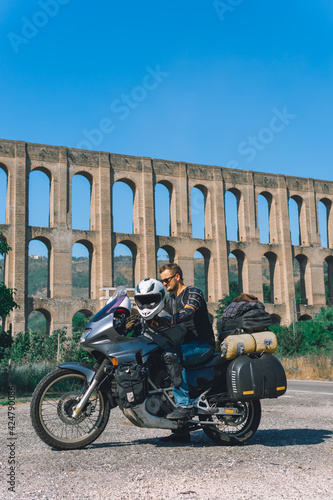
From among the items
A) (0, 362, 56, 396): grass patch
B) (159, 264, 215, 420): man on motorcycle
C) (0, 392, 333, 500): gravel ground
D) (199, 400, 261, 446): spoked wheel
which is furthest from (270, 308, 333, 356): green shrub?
(159, 264, 215, 420): man on motorcycle

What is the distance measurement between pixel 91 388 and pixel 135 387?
0.37 metres

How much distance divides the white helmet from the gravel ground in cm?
110

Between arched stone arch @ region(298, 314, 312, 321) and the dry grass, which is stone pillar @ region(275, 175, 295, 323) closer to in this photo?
arched stone arch @ region(298, 314, 312, 321)

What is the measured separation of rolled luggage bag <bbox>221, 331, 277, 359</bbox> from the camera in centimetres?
480

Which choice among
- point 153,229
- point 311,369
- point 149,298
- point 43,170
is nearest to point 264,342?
point 149,298

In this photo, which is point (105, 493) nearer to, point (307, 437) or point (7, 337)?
point (307, 437)

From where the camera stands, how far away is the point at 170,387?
4621mm

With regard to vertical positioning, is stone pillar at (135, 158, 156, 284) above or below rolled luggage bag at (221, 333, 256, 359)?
above

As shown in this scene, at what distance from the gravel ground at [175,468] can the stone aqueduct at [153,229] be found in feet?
86.8

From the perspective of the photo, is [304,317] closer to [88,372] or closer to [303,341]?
[303,341]

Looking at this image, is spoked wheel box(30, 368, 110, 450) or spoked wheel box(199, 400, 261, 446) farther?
spoked wheel box(199, 400, 261, 446)

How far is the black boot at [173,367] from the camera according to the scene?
4457 mm

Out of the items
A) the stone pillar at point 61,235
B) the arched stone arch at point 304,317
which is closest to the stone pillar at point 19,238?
the stone pillar at point 61,235

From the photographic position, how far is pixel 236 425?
15.8 ft
